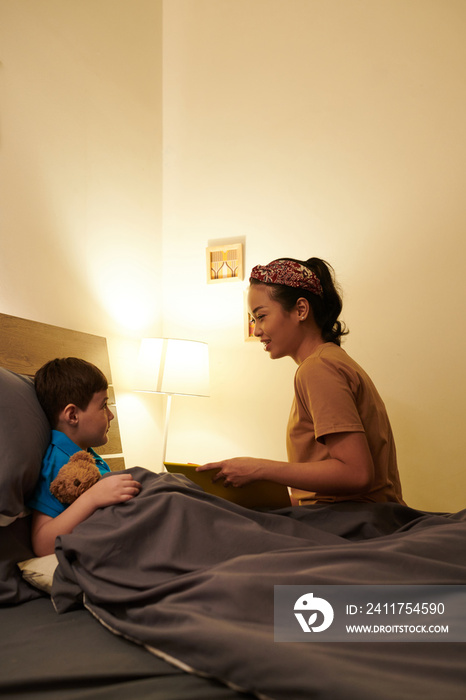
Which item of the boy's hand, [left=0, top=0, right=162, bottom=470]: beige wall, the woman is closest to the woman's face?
the woman

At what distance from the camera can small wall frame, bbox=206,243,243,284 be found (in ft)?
9.20

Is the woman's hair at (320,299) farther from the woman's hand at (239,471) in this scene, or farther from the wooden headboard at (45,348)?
the wooden headboard at (45,348)

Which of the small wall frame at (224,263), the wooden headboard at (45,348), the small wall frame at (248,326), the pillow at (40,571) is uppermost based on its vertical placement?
the small wall frame at (224,263)

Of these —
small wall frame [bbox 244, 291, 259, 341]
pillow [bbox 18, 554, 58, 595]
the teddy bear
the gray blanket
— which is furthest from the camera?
small wall frame [bbox 244, 291, 259, 341]

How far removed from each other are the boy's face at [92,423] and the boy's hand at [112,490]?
11.0 inches

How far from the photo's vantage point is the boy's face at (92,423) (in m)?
1.38

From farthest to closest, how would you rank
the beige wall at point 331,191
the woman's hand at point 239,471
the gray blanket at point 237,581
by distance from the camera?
the beige wall at point 331,191
the woman's hand at point 239,471
the gray blanket at point 237,581


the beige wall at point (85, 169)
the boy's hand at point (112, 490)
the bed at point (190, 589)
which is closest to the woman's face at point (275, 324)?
the bed at point (190, 589)

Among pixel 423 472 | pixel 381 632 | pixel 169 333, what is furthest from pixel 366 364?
pixel 381 632

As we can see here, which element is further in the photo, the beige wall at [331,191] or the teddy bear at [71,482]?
the beige wall at [331,191]

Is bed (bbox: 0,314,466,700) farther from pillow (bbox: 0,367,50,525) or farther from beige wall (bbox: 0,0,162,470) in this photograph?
beige wall (bbox: 0,0,162,470)

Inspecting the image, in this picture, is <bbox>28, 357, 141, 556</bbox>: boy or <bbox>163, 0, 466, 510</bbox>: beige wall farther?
<bbox>163, 0, 466, 510</bbox>: beige wall

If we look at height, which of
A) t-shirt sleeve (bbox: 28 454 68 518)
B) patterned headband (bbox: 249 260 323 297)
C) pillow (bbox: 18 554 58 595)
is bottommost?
pillow (bbox: 18 554 58 595)

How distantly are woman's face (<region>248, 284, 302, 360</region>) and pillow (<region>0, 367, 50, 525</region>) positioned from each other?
713 mm
